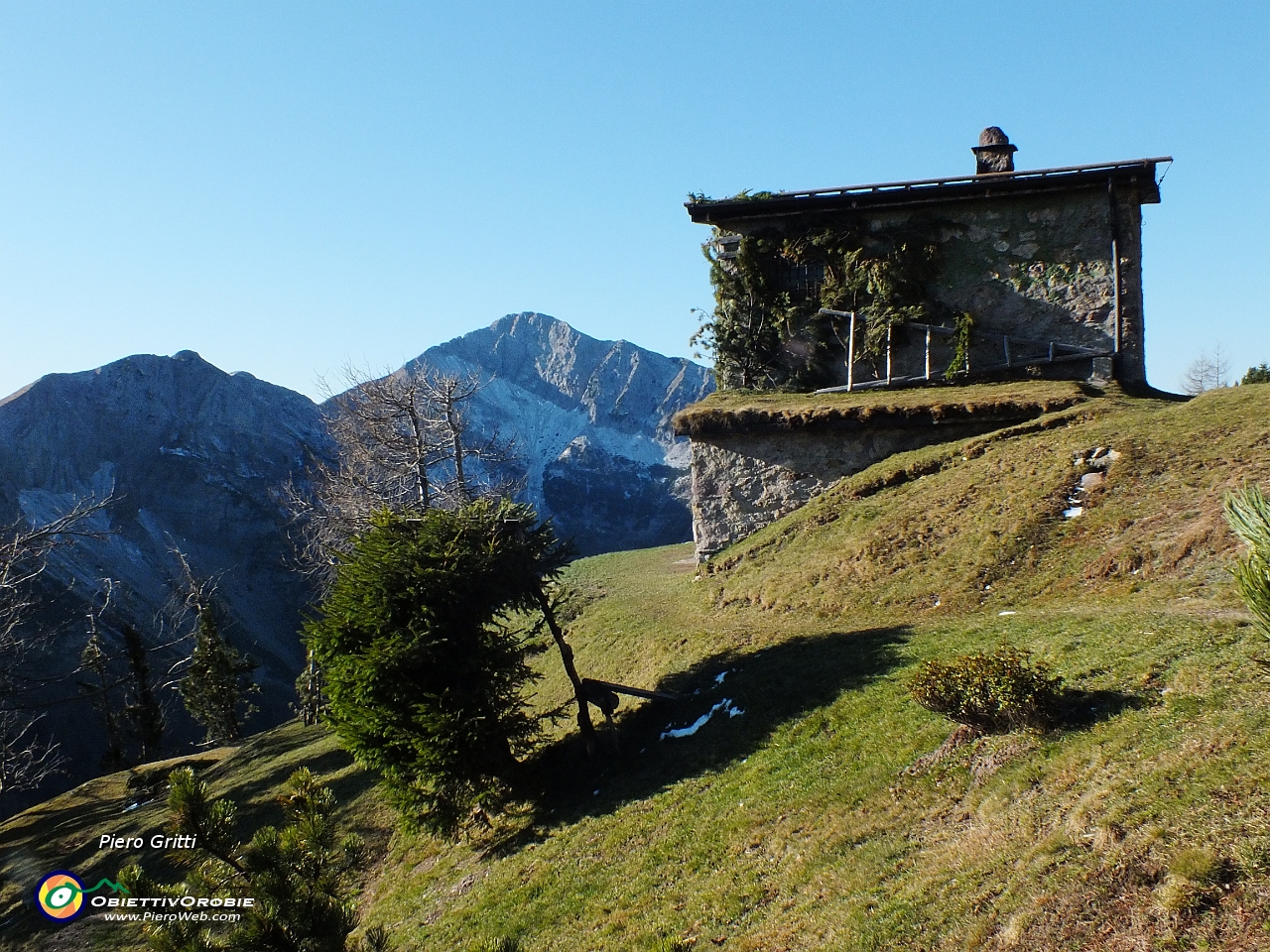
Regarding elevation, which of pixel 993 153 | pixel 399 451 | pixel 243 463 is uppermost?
pixel 993 153

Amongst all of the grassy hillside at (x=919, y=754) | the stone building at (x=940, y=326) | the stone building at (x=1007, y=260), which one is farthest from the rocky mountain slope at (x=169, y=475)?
the grassy hillside at (x=919, y=754)

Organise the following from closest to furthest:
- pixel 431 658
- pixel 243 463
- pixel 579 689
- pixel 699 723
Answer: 1. pixel 431 658
2. pixel 699 723
3. pixel 579 689
4. pixel 243 463

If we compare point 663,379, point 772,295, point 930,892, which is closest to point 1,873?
point 930,892

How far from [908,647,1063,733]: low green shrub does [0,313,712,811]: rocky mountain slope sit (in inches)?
2508

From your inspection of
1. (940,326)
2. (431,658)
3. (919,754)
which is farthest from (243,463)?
(919,754)

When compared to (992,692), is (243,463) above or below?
above

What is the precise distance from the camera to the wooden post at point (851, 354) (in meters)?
26.0

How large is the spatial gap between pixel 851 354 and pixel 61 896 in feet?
80.4

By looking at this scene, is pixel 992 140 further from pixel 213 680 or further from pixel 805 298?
pixel 213 680

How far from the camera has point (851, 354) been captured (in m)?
26.1

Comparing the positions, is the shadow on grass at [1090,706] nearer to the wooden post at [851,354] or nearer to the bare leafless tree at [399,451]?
the bare leafless tree at [399,451]

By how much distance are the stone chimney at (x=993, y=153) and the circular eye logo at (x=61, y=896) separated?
3091 centimetres

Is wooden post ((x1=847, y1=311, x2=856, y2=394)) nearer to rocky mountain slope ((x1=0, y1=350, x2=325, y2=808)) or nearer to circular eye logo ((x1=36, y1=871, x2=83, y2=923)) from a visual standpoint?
circular eye logo ((x1=36, y1=871, x2=83, y2=923))

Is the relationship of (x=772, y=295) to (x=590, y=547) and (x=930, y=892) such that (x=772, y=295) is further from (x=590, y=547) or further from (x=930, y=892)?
(x=590, y=547)
